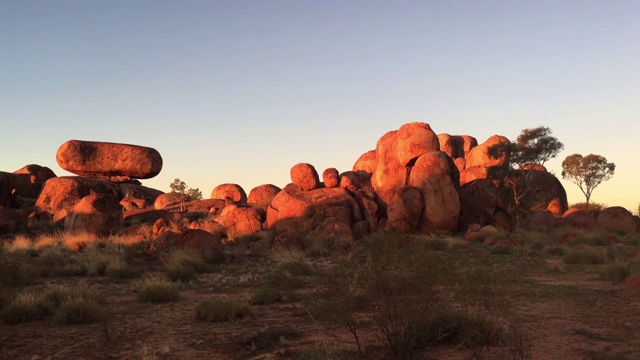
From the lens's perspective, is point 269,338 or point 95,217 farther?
point 95,217

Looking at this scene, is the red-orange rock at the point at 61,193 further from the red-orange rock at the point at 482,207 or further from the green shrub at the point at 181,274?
the red-orange rock at the point at 482,207

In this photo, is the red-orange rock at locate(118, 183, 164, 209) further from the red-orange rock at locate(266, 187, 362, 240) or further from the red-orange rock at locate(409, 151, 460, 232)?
the red-orange rock at locate(409, 151, 460, 232)

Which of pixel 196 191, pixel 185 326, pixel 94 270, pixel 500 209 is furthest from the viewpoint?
pixel 196 191

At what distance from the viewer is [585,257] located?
1816 centimetres

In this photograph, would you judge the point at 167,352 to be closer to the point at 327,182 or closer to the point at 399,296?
the point at 399,296

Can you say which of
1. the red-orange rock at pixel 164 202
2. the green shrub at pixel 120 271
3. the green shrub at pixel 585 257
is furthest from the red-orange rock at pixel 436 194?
the red-orange rock at pixel 164 202

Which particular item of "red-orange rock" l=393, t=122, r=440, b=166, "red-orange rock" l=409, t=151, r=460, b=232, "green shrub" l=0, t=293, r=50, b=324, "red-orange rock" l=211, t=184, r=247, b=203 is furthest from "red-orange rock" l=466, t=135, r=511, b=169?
"green shrub" l=0, t=293, r=50, b=324

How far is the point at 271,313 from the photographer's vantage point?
10.3 metres

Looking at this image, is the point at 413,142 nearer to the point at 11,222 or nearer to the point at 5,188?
the point at 11,222

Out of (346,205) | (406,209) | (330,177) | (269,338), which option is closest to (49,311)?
(269,338)

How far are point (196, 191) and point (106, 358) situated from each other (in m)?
36.1

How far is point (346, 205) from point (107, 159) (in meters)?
29.0

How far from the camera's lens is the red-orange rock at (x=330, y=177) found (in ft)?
103

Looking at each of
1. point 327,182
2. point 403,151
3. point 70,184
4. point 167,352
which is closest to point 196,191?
point 70,184
